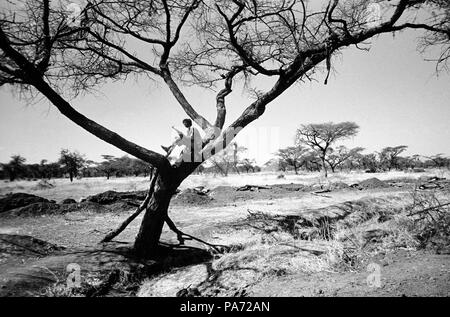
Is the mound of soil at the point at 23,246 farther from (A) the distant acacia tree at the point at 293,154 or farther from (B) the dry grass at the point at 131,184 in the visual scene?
(A) the distant acacia tree at the point at 293,154

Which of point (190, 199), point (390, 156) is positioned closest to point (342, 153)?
point (390, 156)

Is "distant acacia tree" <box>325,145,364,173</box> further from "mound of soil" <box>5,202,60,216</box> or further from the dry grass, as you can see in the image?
"mound of soil" <box>5,202,60,216</box>

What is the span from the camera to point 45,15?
3191mm

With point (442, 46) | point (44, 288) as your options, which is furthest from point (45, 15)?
point (442, 46)

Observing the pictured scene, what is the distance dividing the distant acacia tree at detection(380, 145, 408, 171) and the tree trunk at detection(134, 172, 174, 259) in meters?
47.3

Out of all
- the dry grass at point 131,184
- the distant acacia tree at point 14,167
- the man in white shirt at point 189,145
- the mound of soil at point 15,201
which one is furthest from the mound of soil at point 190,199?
the distant acacia tree at point 14,167

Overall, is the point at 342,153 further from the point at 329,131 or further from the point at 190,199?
the point at 190,199

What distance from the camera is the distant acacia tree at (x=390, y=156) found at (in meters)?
43.0

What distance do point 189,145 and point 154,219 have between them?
1297 millimetres

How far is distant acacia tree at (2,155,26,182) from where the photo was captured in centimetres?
3825

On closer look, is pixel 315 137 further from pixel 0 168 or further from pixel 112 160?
pixel 0 168

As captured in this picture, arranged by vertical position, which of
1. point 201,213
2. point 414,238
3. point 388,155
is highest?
point 388,155

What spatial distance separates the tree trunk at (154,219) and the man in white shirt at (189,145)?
45 centimetres
